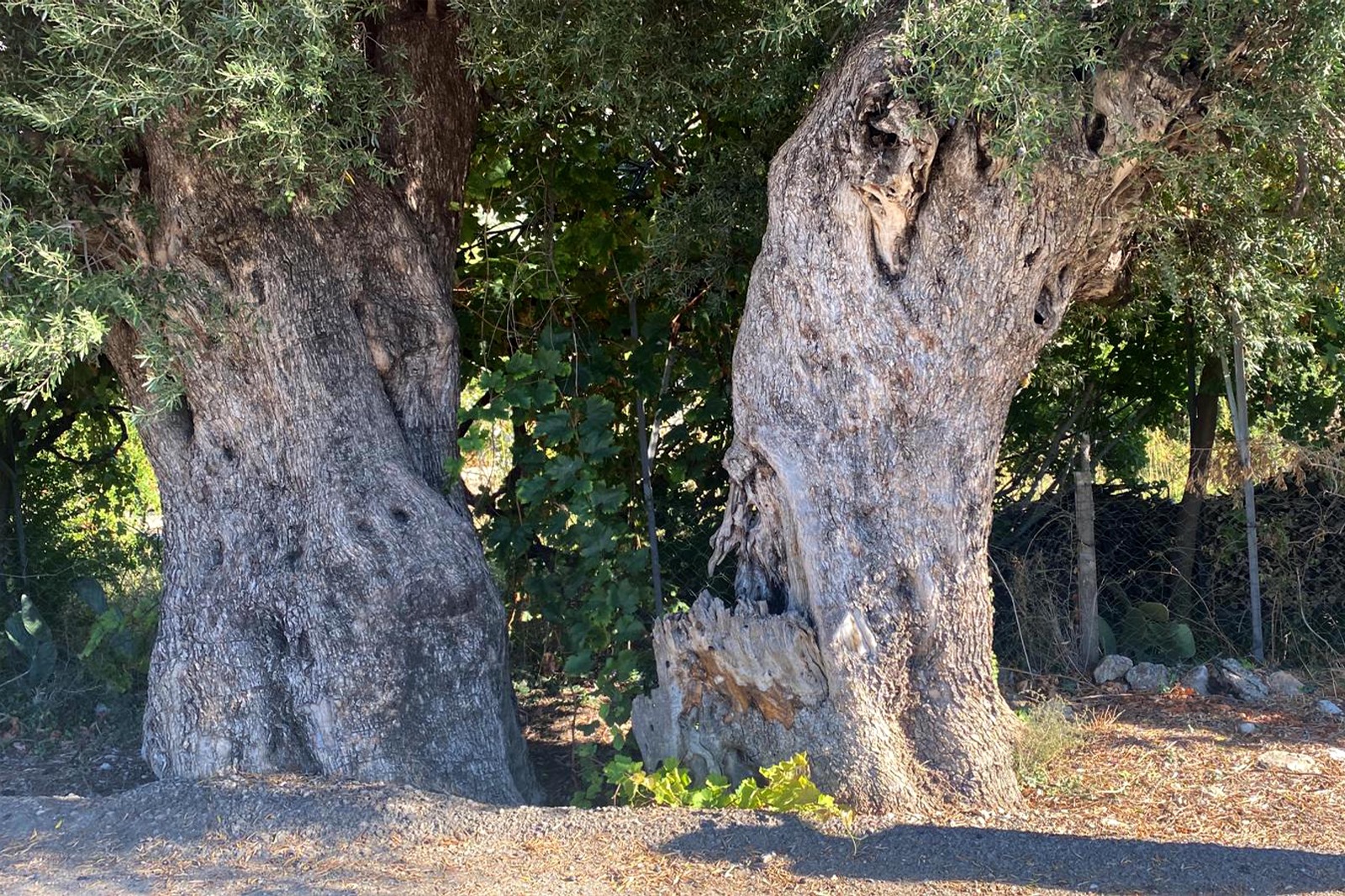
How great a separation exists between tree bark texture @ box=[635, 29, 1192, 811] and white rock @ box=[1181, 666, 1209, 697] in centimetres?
224

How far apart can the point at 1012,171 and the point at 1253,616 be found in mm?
3943

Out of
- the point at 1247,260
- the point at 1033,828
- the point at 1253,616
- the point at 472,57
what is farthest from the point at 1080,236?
the point at 1253,616

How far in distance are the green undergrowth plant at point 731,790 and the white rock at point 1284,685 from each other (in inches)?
130

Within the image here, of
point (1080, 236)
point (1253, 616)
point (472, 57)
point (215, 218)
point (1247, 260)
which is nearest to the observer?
point (1080, 236)

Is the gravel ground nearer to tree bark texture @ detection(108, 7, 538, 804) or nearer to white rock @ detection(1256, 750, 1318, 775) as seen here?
tree bark texture @ detection(108, 7, 538, 804)

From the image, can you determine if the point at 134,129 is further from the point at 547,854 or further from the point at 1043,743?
the point at 1043,743

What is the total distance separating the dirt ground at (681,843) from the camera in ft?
12.6

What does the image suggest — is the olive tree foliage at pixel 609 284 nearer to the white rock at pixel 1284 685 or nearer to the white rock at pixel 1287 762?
the white rock at pixel 1287 762

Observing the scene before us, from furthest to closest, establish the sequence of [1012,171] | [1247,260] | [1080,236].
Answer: [1247,260], [1080,236], [1012,171]

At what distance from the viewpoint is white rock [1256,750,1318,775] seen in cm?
516

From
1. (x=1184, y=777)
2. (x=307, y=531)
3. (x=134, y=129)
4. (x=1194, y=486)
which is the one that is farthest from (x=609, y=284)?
(x=1184, y=777)

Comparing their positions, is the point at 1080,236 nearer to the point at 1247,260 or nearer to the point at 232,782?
the point at 1247,260

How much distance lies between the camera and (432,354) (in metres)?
5.71

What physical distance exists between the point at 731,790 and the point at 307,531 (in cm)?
216
